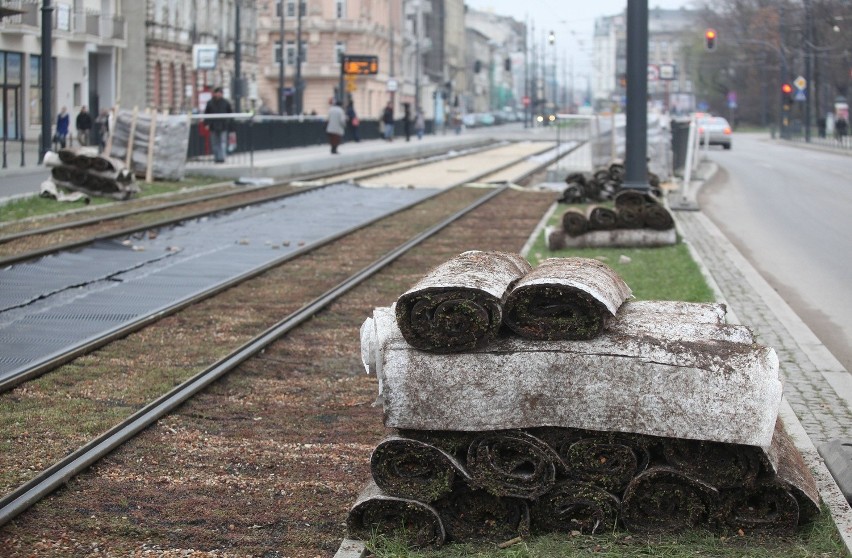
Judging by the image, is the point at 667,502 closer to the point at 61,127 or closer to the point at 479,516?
the point at 479,516

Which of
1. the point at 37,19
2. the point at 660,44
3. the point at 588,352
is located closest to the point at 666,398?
the point at 588,352

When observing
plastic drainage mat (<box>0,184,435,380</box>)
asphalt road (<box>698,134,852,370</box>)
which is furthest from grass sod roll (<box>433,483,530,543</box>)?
asphalt road (<box>698,134,852,370</box>)

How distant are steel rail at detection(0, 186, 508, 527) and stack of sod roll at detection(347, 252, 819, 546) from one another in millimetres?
1557

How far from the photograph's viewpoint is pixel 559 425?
5270 millimetres

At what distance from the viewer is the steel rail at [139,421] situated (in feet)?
19.5

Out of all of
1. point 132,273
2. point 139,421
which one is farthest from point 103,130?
point 139,421

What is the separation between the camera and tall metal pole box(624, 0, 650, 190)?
1883cm

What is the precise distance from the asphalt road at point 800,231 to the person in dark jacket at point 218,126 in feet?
36.9

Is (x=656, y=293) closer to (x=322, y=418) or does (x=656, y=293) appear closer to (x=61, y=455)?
(x=322, y=418)

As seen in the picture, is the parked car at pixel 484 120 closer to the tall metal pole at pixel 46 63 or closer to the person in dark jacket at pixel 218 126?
the person in dark jacket at pixel 218 126

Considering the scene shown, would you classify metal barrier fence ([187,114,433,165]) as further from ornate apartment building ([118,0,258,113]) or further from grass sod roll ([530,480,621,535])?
grass sod roll ([530,480,621,535])

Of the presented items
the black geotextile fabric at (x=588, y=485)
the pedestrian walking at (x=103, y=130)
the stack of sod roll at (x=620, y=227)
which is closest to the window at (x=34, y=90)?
the pedestrian walking at (x=103, y=130)

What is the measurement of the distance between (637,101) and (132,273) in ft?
26.2

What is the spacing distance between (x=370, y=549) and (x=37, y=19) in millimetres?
47892
